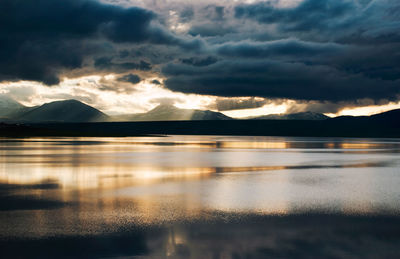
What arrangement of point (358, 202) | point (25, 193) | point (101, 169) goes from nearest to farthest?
1. point (358, 202)
2. point (25, 193)
3. point (101, 169)

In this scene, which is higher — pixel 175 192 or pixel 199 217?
pixel 175 192

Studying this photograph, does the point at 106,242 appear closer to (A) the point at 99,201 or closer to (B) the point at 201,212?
(B) the point at 201,212

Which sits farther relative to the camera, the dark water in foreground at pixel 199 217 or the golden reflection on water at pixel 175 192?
the golden reflection on water at pixel 175 192

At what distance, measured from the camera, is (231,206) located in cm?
1762

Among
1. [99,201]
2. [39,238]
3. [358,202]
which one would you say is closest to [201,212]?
[99,201]

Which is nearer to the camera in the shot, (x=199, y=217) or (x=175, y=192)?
(x=199, y=217)

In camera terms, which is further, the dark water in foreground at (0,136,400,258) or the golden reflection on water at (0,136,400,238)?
the golden reflection on water at (0,136,400,238)

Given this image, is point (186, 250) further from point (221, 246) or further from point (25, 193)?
point (25, 193)

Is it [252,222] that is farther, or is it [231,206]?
[231,206]

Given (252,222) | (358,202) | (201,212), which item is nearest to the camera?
(252,222)

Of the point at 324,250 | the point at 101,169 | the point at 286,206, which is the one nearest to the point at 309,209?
the point at 286,206

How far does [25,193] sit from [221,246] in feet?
43.3

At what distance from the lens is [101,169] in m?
32.8

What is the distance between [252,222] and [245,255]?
3.63 meters
